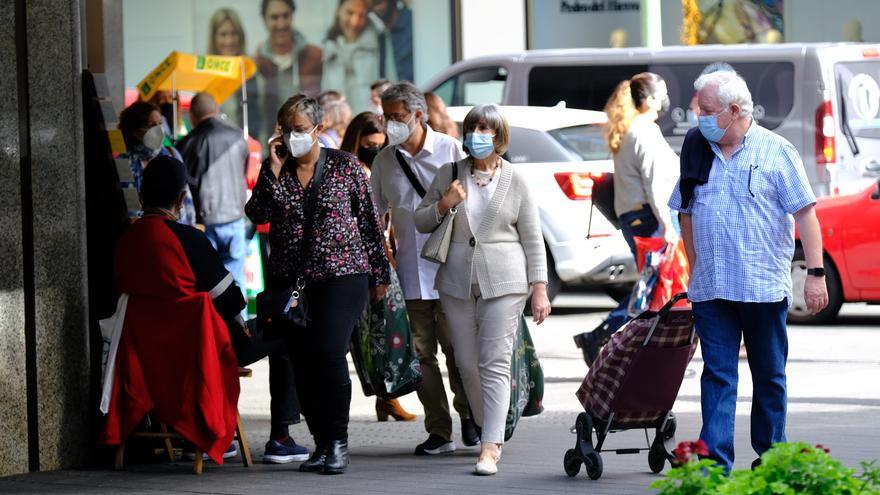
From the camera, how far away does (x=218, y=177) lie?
13.8 meters

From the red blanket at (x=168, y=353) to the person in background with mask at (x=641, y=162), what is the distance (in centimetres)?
385

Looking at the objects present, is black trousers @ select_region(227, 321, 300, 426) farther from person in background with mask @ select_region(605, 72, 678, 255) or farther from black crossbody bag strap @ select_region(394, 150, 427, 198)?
person in background with mask @ select_region(605, 72, 678, 255)

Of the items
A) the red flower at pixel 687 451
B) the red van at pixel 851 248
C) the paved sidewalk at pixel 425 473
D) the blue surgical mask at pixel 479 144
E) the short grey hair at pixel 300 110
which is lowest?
the paved sidewalk at pixel 425 473

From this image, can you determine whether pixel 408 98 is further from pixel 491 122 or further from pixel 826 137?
pixel 826 137

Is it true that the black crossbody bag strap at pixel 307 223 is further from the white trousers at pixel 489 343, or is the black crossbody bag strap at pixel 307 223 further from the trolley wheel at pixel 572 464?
the trolley wheel at pixel 572 464

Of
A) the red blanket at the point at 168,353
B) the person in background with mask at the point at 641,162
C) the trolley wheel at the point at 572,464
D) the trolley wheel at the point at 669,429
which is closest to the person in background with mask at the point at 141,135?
the person in background with mask at the point at 641,162

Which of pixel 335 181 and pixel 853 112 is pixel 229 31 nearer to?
pixel 853 112

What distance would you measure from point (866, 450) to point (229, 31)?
49.2ft

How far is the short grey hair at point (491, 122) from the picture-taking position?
8422mm

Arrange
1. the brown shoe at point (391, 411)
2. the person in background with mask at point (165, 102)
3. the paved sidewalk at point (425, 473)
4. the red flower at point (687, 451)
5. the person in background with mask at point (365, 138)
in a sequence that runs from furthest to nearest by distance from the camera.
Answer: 1. the person in background with mask at point (165, 102)
2. the brown shoe at point (391, 411)
3. the person in background with mask at point (365, 138)
4. the paved sidewalk at point (425, 473)
5. the red flower at point (687, 451)

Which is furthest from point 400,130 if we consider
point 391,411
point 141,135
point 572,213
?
point 572,213

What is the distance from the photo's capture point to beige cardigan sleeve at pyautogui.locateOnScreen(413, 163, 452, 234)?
8.52 m

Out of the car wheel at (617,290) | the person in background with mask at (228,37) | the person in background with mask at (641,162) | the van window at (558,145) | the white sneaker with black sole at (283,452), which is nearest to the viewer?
the white sneaker with black sole at (283,452)

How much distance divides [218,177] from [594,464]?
251 inches
